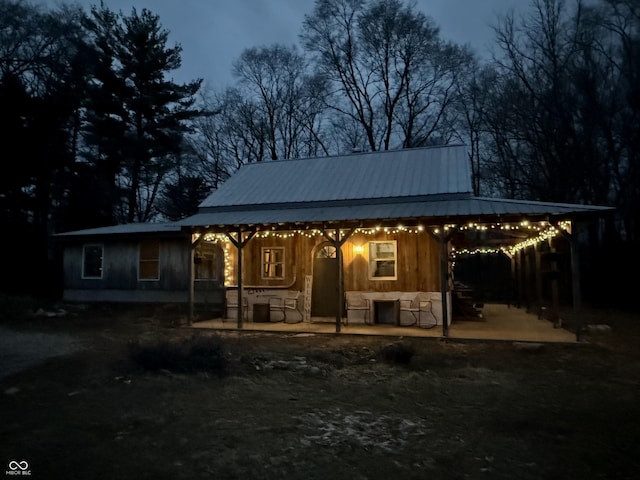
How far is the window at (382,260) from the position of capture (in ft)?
43.0

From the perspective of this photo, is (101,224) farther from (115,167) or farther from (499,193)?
(499,193)

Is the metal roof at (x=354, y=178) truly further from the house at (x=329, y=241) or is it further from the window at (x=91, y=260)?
the window at (x=91, y=260)

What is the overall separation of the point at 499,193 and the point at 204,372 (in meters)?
26.4

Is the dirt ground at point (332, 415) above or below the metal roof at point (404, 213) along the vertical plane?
below

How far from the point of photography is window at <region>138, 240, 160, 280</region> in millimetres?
17688

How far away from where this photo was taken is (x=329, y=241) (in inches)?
510

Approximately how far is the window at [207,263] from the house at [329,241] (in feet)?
0.14

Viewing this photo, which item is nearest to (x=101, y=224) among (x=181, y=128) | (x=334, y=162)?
(x=181, y=128)

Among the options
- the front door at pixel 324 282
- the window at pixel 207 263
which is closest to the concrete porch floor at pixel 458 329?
the front door at pixel 324 282

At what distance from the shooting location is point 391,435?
4.55 metres

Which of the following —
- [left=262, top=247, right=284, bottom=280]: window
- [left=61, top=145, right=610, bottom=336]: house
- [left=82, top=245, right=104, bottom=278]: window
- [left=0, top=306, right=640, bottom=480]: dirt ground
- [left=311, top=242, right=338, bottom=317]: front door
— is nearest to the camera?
[left=0, top=306, right=640, bottom=480]: dirt ground

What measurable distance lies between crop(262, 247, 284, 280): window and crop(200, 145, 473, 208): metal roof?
1713 millimetres

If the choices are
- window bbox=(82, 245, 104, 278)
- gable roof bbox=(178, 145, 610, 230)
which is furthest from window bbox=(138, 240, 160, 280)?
gable roof bbox=(178, 145, 610, 230)
